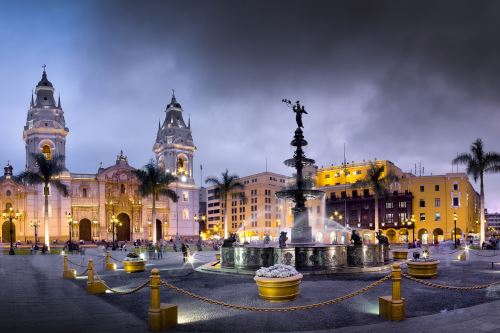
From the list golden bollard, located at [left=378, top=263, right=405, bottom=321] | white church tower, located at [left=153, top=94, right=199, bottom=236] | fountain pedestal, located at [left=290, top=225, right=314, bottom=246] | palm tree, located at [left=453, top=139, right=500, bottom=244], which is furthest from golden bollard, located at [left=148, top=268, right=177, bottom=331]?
white church tower, located at [left=153, top=94, right=199, bottom=236]

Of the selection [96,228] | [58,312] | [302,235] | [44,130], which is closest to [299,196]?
[302,235]

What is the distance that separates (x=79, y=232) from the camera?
77.2m

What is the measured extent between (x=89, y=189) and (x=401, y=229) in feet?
203

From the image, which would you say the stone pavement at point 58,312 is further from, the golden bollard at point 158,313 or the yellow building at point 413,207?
the yellow building at point 413,207

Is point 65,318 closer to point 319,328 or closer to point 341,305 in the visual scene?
point 319,328

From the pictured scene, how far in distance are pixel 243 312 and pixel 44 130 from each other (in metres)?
76.7

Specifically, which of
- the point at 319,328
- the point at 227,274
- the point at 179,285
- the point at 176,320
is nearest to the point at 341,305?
the point at 319,328

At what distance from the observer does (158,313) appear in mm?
9539

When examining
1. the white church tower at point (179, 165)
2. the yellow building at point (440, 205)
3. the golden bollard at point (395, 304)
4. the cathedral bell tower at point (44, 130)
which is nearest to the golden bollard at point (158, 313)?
the golden bollard at point (395, 304)

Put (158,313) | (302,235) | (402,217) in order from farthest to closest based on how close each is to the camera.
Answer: (402,217) < (302,235) < (158,313)

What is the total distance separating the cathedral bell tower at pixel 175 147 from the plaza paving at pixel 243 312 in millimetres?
72544

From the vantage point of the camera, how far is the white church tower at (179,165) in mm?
88188

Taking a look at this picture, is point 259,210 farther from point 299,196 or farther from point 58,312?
point 58,312

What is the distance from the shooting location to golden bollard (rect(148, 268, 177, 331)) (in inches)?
374
